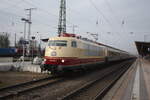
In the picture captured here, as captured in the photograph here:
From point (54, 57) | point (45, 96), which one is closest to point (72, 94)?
point (45, 96)

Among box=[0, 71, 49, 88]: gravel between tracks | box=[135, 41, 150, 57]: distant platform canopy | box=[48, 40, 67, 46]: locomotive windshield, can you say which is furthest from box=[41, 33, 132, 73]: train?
box=[135, 41, 150, 57]: distant platform canopy

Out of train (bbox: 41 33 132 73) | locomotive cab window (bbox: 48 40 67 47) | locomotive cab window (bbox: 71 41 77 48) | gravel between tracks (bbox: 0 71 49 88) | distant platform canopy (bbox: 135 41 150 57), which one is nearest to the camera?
gravel between tracks (bbox: 0 71 49 88)

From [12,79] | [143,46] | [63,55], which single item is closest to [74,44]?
[63,55]

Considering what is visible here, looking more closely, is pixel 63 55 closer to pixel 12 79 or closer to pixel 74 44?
pixel 74 44

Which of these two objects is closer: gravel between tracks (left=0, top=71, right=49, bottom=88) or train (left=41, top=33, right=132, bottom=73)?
gravel between tracks (left=0, top=71, right=49, bottom=88)

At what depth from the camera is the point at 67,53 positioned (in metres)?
13.4

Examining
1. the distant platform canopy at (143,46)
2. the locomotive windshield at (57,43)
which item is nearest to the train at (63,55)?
the locomotive windshield at (57,43)

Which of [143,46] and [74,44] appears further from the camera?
[143,46]

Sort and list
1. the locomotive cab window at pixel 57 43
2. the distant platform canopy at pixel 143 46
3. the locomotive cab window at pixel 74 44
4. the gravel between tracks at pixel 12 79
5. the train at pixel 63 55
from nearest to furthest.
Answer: the gravel between tracks at pixel 12 79 < the train at pixel 63 55 < the locomotive cab window at pixel 57 43 < the locomotive cab window at pixel 74 44 < the distant platform canopy at pixel 143 46

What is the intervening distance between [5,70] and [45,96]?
10.1 m

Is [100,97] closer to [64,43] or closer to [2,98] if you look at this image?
[2,98]

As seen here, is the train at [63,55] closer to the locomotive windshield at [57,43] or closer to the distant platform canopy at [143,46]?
the locomotive windshield at [57,43]

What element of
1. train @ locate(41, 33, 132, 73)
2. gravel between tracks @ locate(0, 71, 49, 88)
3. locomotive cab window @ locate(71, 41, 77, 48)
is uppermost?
locomotive cab window @ locate(71, 41, 77, 48)

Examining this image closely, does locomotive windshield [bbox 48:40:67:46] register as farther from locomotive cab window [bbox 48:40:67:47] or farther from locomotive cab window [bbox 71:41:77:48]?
locomotive cab window [bbox 71:41:77:48]
